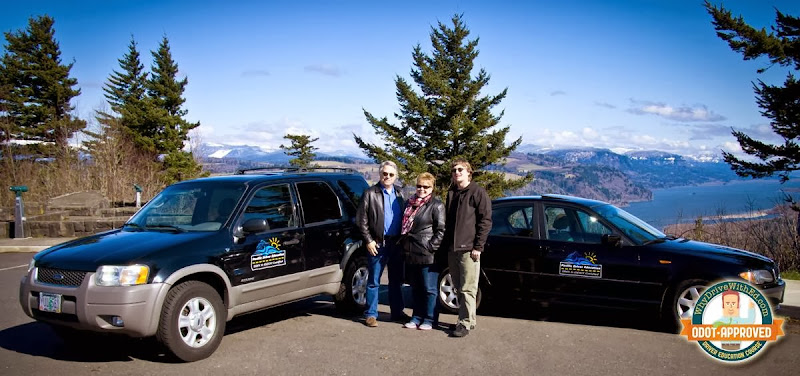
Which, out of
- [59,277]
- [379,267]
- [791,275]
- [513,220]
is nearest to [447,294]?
[379,267]

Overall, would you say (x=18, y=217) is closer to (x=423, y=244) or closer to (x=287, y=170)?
(x=287, y=170)

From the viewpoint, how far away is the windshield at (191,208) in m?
6.15

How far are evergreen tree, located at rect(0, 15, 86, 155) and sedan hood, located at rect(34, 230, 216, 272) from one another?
144ft

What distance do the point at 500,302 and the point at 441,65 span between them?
3356 centimetres

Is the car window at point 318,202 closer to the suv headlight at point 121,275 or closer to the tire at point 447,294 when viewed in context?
the tire at point 447,294

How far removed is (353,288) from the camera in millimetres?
7430

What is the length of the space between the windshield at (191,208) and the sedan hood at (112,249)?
260 mm

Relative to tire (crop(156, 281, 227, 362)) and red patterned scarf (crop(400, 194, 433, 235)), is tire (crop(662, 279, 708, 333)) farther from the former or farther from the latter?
tire (crop(156, 281, 227, 362))

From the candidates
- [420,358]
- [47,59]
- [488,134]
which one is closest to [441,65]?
[488,134]

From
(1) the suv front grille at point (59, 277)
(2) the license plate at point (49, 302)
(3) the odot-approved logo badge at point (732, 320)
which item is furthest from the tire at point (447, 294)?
(2) the license plate at point (49, 302)

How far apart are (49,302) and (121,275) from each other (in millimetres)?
815

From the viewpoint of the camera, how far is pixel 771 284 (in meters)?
6.31

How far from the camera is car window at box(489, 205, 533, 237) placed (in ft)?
24.0

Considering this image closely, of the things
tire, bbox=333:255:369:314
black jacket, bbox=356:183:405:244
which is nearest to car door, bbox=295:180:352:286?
tire, bbox=333:255:369:314
